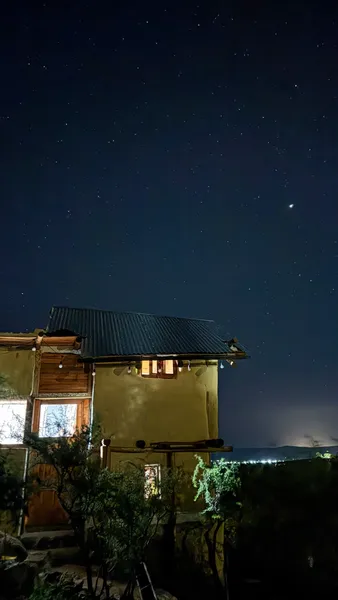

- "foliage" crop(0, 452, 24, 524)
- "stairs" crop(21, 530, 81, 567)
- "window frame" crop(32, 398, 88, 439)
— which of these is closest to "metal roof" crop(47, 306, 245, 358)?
"window frame" crop(32, 398, 88, 439)

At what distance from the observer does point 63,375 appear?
1684cm

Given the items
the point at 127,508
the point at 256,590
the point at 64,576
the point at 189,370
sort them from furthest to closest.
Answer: the point at 256,590
the point at 189,370
the point at 64,576
the point at 127,508

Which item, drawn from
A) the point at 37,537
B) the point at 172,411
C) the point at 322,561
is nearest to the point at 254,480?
the point at 322,561

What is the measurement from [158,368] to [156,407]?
4.75 feet

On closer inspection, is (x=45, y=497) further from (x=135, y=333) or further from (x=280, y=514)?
(x=280, y=514)

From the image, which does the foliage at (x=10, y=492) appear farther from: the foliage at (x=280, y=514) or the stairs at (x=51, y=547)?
the foliage at (x=280, y=514)

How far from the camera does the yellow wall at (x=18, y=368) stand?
52.6 feet

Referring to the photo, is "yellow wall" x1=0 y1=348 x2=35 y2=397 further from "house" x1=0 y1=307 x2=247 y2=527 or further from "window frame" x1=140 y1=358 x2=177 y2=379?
"window frame" x1=140 y1=358 x2=177 y2=379

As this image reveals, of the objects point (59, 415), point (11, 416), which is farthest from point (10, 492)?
point (59, 415)

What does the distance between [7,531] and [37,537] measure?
1.04 meters

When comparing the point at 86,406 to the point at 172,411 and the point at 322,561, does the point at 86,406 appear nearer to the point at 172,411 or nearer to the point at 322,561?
the point at 172,411

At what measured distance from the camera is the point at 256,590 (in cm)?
1936

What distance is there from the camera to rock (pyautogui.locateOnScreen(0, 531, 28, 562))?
40.8ft

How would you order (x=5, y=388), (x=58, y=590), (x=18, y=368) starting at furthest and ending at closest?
(x=18, y=368) → (x=5, y=388) → (x=58, y=590)
